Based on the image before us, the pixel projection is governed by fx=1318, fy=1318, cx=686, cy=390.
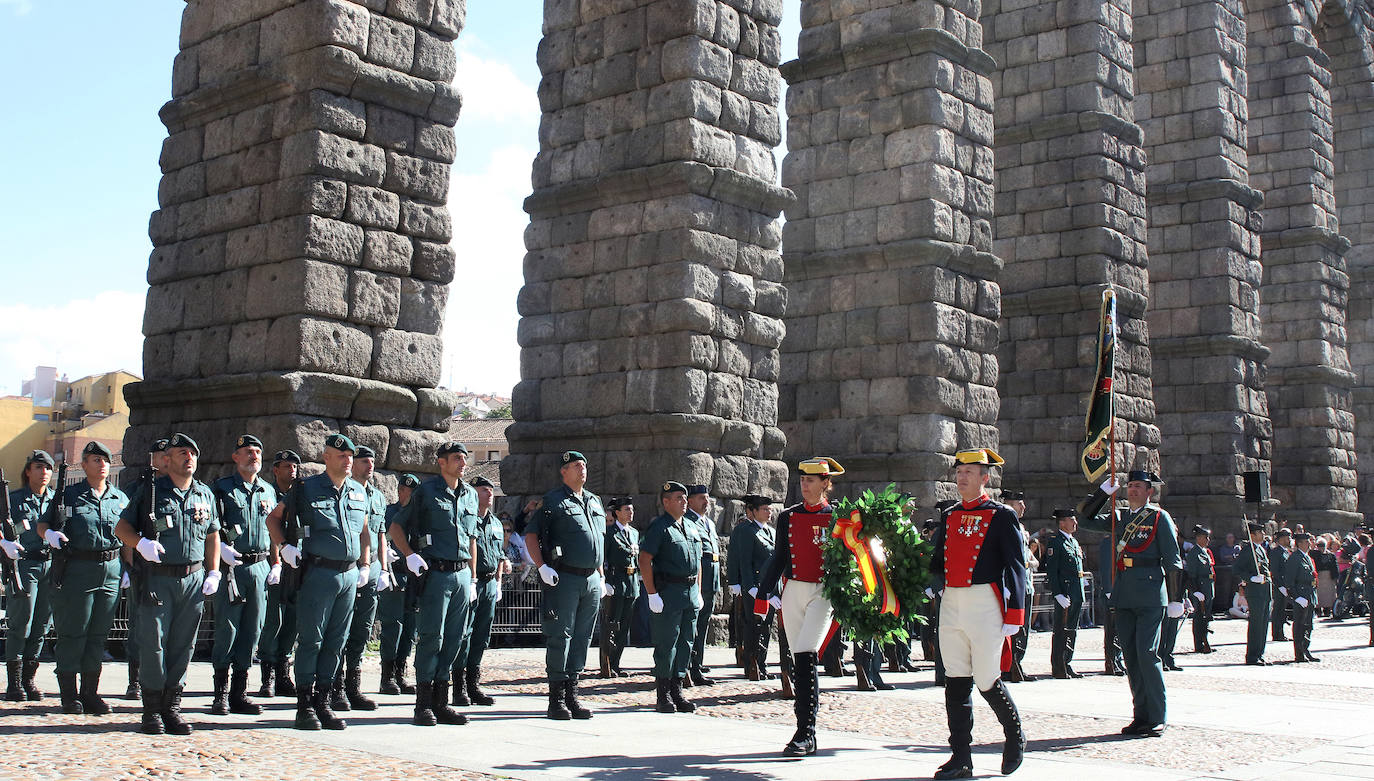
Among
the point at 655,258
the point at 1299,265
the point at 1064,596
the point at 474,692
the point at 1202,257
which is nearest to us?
the point at 474,692

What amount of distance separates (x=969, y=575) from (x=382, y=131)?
594 cm

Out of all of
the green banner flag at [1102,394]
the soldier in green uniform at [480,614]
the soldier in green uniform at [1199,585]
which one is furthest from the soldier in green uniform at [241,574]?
the soldier in green uniform at [1199,585]

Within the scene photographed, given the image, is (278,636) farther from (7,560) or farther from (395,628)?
(7,560)

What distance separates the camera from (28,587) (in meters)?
8.55

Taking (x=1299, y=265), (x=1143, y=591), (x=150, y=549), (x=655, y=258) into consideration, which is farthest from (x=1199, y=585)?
(x=1299, y=265)

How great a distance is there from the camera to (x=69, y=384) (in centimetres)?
4953

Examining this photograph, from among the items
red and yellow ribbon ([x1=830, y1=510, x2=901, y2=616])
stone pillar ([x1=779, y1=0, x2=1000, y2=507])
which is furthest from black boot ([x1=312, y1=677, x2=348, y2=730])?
stone pillar ([x1=779, y1=0, x2=1000, y2=507])

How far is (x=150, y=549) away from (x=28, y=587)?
2388 mm

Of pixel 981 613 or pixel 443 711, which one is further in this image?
Result: pixel 443 711

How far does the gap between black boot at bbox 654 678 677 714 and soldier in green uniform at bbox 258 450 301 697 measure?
239cm

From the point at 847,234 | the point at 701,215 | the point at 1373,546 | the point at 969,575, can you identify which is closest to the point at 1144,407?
the point at 1373,546

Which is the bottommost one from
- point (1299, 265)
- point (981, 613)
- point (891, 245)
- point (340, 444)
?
point (981, 613)

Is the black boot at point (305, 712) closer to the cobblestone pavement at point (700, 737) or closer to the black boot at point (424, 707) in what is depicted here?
the cobblestone pavement at point (700, 737)

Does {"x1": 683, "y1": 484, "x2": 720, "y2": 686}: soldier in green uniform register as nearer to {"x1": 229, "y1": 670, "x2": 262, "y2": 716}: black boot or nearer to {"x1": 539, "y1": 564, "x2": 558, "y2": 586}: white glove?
{"x1": 539, "y1": 564, "x2": 558, "y2": 586}: white glove
